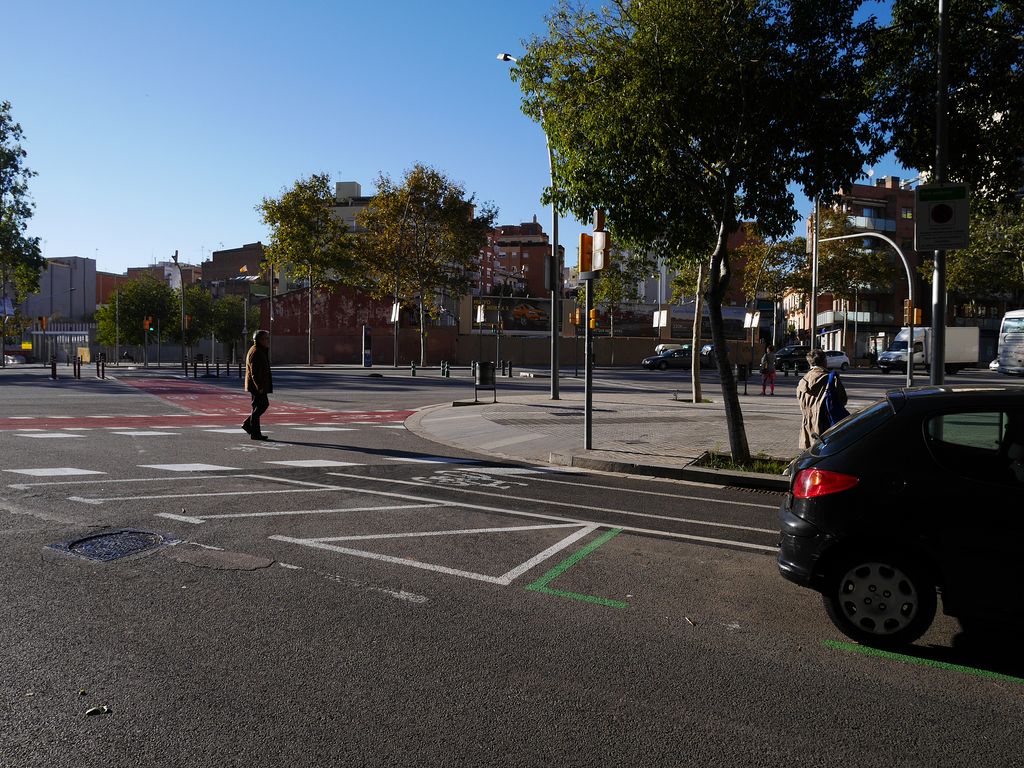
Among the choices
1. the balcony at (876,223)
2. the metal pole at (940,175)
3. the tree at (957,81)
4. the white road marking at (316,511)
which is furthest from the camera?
the balcony at (876,223)

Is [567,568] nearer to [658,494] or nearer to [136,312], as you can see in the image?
[658,494]

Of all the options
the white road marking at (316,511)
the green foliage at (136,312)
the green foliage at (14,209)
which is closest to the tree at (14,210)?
the green foliage at (14,209)

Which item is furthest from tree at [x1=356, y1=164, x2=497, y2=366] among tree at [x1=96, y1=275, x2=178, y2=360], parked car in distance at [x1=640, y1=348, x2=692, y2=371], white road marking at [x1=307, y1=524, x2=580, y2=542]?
white road marking at [x1=307, y1=524, x2=580, y2=542]

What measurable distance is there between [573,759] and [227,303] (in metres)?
88.5

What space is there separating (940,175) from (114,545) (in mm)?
9336

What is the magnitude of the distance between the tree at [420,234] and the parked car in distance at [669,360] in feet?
46.8

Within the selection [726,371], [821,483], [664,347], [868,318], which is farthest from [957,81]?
[868,318]

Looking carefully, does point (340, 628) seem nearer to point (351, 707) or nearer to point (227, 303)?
point (351, 707)

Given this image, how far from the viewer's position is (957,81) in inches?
413

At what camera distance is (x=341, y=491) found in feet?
27.7

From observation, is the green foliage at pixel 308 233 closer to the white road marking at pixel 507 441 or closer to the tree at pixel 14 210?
the tree at pixel 14 210

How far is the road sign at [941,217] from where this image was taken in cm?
812

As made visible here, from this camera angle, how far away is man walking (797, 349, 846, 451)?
27.5 ft

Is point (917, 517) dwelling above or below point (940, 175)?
below
